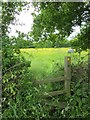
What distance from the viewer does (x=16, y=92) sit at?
3109mm

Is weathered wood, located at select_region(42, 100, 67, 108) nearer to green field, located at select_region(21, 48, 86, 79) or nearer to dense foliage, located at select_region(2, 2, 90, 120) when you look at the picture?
dense foliage, located at select_region(2, 2, 90, 120)

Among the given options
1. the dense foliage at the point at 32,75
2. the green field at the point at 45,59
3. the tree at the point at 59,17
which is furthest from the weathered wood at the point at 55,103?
the tree at the point at 59,17

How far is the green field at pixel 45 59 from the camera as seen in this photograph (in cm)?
307

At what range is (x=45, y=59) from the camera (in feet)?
10.1

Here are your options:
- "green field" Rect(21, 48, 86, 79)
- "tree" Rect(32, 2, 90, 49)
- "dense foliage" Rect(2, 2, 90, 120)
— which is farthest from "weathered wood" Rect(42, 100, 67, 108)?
"tree" Rect(32, 2, 90, 49)

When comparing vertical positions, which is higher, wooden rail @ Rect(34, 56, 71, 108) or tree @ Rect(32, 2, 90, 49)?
tree @ Rect(32, 2, 90, 49)

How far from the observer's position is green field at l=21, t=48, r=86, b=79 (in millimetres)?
3068

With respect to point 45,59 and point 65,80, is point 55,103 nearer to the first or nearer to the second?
point 65,80

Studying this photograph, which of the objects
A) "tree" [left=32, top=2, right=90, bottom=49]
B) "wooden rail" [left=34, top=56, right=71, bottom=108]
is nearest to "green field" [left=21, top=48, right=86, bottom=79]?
"wooden rail" [left=34, top=56, right=71, bottom=108]

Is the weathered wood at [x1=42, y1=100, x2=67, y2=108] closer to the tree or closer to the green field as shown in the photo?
the green field

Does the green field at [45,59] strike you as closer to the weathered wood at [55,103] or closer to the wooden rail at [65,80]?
the wooden rail at [65,80]

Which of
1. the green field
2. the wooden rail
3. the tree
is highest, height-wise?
the tree

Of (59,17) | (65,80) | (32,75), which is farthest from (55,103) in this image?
(59,17)

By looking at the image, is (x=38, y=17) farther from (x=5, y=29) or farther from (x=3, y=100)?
(x=3, y=100)
